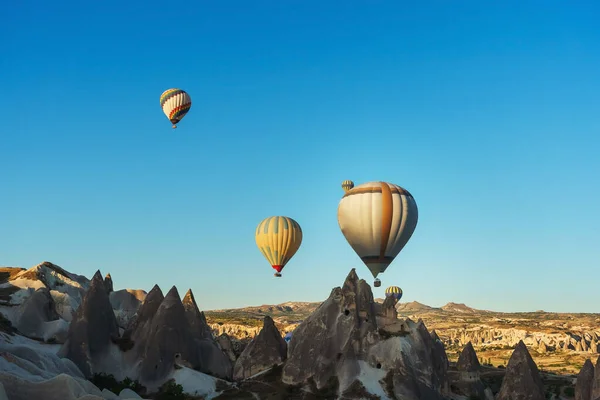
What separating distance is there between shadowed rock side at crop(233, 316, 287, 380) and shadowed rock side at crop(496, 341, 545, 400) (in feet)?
69.3

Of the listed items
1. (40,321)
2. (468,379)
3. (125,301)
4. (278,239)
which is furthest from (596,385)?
(125,301)

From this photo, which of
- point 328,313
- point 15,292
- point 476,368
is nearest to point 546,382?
point 476,368

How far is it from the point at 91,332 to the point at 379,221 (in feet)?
106

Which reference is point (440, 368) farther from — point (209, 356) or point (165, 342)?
point (165, 342)

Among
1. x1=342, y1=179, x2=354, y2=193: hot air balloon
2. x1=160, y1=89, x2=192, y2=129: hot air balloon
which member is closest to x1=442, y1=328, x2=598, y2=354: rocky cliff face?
x1=342, y1=179, x2=354, y2=193: hot air balloon

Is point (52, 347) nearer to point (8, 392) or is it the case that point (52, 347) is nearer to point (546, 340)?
point (8, 392)

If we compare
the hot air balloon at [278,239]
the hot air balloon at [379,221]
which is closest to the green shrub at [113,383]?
the hot air balloon at [278,239]

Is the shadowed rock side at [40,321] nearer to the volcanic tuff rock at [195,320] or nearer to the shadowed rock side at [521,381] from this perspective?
the volcanic tuff rock at [195,320]

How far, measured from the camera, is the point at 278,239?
74.6 metres

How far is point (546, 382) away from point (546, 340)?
8276cm

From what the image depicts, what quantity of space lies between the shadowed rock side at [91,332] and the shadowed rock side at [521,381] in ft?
122

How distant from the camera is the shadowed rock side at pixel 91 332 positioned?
55.1m

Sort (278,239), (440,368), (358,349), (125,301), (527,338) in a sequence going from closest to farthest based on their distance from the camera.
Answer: (358,349)
(440,368)
(278,239)
(125,301)
(527,338)

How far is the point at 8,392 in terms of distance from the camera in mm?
29562
